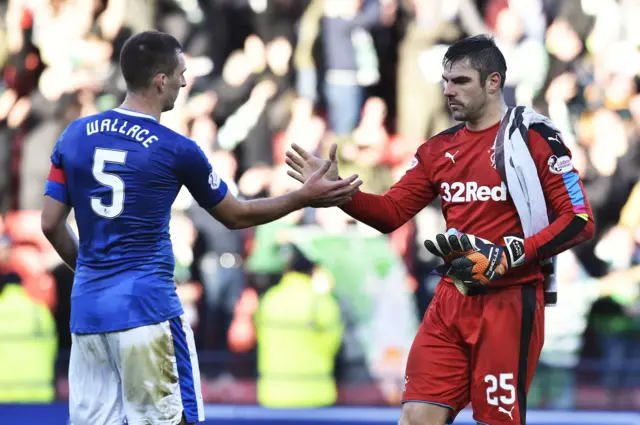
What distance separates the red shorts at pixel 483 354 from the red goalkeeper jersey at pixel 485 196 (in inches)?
4.1

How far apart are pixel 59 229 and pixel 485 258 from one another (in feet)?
4.94

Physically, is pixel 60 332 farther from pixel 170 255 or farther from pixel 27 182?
pixel 170 255

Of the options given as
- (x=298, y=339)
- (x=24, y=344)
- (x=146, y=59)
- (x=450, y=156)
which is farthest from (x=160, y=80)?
(x=24, y=344)

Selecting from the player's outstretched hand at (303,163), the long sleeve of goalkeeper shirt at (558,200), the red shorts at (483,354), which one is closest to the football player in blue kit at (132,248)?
the player's outstretched hand at (303,163)

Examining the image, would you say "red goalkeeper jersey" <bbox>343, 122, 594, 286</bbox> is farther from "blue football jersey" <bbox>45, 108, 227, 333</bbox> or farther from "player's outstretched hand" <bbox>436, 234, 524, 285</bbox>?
"blue football jersey" <bbox>45, 108, 227, 333</bbox>

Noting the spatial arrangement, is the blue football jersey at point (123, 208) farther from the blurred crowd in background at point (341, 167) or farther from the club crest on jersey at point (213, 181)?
the blurred crowd in background at point (341, 167)

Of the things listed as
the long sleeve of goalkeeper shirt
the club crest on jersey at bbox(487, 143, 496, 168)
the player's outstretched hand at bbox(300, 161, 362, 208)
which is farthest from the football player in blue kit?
the long sleeve of goalkeeper shirt

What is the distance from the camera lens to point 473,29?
22.9 ft

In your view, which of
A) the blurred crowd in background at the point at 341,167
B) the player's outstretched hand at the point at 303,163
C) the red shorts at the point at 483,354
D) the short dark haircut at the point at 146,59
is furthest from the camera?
the blurred crowd in background at the point at 341,167

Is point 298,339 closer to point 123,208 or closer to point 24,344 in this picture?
point 24,344

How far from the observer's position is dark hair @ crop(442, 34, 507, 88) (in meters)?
4.12

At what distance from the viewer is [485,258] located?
153 inches

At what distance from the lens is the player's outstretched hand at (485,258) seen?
388cm

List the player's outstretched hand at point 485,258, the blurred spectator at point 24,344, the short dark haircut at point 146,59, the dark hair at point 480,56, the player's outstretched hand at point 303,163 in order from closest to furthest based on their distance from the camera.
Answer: the short dark haircut at point 146,59 → the player's outstretched hand at point 485,258 → the dark hair at point 480,56 → the player's outstretched hand at point 303,163 → the blurred spectator at point 24,344
